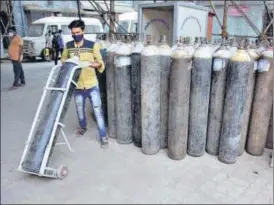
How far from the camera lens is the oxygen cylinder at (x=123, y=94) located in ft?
11.0

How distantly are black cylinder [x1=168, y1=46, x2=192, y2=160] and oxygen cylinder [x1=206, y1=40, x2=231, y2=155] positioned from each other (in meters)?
0.29

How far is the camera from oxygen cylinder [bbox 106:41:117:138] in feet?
11.7

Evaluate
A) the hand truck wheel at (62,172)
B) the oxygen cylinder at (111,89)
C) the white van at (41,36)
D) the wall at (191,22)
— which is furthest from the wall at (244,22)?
the hand truck wheel at (62,172)

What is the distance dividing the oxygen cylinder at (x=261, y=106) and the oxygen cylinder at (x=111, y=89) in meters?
1.71

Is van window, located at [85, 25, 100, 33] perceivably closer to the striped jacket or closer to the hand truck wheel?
the striped jacket

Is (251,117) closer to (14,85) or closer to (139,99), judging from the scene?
(139,99)

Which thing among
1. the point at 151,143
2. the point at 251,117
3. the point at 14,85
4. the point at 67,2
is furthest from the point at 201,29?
the point at 67,2

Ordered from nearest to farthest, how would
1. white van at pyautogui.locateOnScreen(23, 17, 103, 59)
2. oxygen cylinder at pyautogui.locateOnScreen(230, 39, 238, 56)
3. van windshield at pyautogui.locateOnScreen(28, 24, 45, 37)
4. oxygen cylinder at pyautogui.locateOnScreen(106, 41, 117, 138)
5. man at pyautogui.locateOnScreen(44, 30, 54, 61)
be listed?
oxygen cylinder at pyautogui.locateOnScreen(230, 39, 238, 56) → oxygen cylinder at pyautogui.locateOnScreen(106, 41, 117, 138) → man at pyautogui.locateOnScreen(44, 30, 54, 61) → white van at pyautogui.locateOnScreen(23, 17, 103, 59) → van windshield at pyautogui.locateOnScreen(28, 24, 45, 37)

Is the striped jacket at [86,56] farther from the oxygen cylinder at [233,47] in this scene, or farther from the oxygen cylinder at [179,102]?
the oxygen cylinder at [233,47]

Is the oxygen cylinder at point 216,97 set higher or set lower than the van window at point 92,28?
lower

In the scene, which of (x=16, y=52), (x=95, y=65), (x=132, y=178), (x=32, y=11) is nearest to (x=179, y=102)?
(x=132, y=178)

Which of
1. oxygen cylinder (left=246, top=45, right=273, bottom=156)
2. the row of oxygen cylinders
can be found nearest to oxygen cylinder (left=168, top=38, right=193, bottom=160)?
the row of oxygen cylinders

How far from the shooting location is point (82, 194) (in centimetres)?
260

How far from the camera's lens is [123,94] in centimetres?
346
